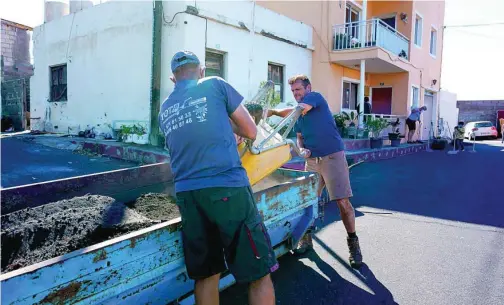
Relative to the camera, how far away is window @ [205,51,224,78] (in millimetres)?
10118

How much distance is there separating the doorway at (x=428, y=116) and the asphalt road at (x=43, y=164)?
1766 cm

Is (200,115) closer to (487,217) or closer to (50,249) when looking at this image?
(50,249)

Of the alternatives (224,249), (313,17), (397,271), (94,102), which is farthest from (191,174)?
(313,17)

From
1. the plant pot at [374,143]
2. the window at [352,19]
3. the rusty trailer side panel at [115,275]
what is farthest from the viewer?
the window at [352,19]

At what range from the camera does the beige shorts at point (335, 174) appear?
142 inches

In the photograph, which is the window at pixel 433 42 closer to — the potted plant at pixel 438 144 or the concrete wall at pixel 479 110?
the potted plant at pixel 438 144

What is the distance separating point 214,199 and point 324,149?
1.96 meters

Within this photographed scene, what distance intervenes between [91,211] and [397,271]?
2.68 meters

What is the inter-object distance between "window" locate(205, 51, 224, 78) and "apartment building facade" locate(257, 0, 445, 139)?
4.89 metres

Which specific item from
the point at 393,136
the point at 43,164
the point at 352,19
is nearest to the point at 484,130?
the point at 393,136

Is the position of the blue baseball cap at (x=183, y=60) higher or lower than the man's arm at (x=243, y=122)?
higher

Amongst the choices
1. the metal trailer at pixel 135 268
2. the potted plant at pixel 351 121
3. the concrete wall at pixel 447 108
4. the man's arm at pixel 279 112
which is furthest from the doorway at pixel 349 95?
the metal trailer at pixel 135 268

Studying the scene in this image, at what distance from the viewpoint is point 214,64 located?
33.8ft

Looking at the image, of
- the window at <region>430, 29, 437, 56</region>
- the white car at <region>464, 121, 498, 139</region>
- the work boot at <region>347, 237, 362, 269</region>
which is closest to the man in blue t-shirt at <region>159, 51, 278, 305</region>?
the work boot at <region>347, 237, 362, 269</region>
